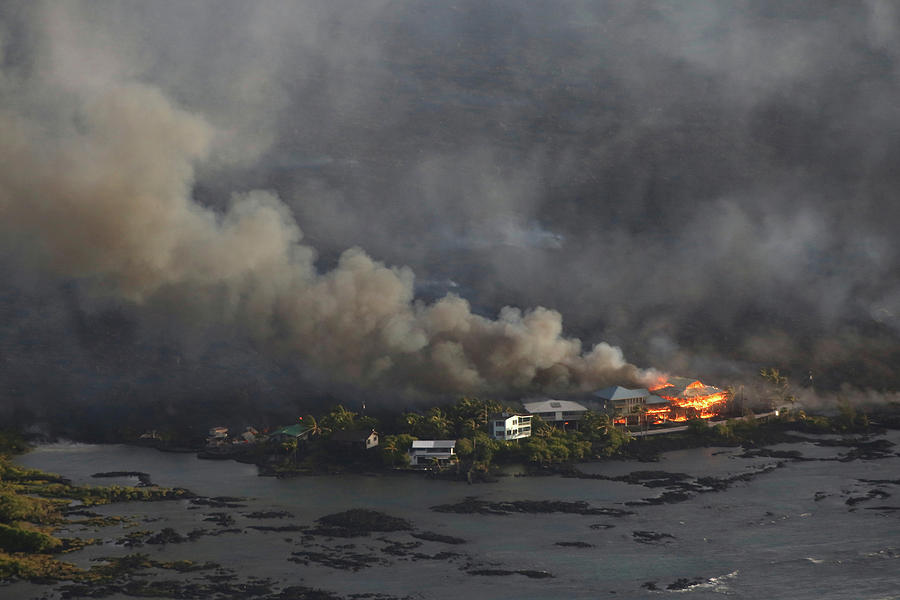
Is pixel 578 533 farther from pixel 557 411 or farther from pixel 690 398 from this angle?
pixel 690 398

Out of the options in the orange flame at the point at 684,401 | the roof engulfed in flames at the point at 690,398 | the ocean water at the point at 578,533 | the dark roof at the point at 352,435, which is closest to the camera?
the ocean water at the point at 578,533

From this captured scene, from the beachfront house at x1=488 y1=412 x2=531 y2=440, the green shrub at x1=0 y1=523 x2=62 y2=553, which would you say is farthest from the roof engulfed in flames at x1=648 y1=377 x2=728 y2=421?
the green shrub at x1=0 y1=523 x2=62 y2=553

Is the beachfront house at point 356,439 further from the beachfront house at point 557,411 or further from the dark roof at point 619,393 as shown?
the dark roof at point 619,393

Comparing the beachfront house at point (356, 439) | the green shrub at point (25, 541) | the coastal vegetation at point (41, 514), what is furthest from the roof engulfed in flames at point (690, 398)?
the green shrub at point (25, 541)

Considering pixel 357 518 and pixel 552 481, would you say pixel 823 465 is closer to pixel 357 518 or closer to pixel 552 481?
pixel 552 481

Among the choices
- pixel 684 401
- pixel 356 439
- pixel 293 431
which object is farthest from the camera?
pixel 684 401

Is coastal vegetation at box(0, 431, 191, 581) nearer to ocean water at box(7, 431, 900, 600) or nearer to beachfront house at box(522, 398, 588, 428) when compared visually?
ocean water at box(7, 431, 900, 600)

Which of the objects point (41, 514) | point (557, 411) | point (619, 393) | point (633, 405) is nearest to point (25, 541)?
point (41, 514)
